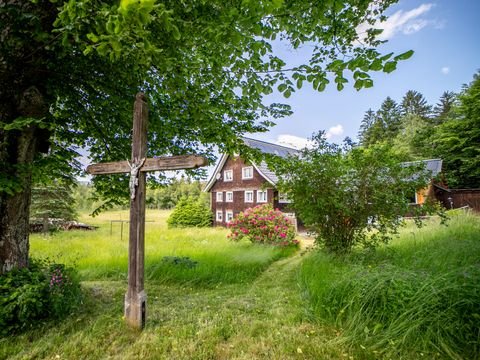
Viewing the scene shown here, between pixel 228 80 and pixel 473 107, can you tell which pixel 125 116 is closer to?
pixel 228 80

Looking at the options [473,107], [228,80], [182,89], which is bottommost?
[182,89]

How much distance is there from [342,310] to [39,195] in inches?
700

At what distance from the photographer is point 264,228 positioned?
10.5 metres

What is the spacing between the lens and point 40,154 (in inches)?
134

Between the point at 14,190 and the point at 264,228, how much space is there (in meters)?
8.60

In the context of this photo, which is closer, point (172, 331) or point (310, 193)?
point (172, 331)

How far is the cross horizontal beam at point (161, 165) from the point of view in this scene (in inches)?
108

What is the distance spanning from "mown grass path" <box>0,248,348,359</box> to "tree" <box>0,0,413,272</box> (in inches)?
46.4

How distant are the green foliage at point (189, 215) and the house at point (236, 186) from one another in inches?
32.6

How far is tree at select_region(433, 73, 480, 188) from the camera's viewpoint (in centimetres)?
2381

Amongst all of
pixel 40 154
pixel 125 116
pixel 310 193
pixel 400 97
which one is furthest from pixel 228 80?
pixel 400 97

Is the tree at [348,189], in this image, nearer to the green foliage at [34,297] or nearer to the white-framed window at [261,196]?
the green foliage at [34,297]

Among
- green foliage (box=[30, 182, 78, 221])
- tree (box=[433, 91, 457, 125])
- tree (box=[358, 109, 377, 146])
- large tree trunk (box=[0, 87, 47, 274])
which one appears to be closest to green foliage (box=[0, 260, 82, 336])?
large tree trunk (box=[0, 87, 47, 274])

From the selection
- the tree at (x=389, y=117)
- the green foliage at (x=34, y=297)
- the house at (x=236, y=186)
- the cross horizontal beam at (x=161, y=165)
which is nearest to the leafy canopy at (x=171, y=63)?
the cross horizontal beam at (x=161, y=165)
